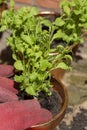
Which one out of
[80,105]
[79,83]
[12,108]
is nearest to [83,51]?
[79,83]

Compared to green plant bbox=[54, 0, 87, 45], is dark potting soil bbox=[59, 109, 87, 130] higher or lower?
lower

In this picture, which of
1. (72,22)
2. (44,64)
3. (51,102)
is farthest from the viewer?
(72,22)

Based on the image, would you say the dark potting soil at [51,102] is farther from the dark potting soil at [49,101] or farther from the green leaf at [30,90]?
the green leaf at [30,90]

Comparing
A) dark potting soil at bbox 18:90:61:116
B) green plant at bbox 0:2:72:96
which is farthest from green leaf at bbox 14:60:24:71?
dark potting soil at bbox 18:90:61:116

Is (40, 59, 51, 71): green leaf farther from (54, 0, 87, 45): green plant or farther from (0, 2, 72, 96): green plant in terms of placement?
(54, 0, 87, 45): green plant

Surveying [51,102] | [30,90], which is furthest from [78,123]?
[30,90]

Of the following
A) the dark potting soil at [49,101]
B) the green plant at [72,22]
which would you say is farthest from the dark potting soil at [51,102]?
the green plant at [72,22]

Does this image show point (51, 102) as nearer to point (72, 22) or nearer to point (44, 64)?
point (44, 64)

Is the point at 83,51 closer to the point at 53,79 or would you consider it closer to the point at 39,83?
the point at 53,79
